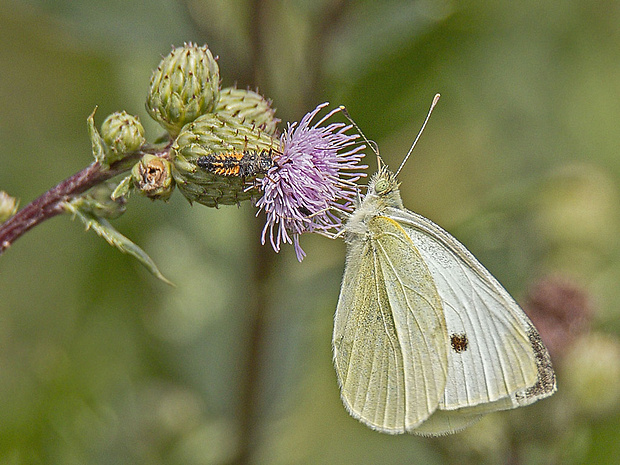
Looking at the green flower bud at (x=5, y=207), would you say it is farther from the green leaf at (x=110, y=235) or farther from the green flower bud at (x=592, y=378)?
the green flower bud at (x=592, y=378)

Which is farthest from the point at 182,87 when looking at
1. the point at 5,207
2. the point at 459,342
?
the point at 459,342

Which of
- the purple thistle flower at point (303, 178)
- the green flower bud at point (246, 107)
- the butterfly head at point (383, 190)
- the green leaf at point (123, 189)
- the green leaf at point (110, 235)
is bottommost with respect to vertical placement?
the green leaf at point (110, 235)

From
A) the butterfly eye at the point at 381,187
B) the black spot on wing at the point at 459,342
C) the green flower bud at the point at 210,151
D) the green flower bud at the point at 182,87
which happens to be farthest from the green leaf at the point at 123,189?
the black spot on wing at the point at 459,342

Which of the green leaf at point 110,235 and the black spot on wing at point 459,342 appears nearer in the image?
the green leaf at point 110,235

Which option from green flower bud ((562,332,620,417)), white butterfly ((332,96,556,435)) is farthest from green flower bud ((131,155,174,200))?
green flower bud ((562,332,620,417))

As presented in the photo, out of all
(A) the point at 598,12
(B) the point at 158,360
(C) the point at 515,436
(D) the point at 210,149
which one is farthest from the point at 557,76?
(D) the point at 210,149

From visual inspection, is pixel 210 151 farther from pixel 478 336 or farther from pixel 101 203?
pixel 478 336

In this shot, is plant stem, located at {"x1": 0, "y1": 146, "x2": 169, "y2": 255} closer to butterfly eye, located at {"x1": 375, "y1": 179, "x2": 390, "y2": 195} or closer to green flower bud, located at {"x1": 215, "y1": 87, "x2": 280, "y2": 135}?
green flower bud, located at {"x1": 215, "y1": 87, "x2": 280, "y2": 135}
